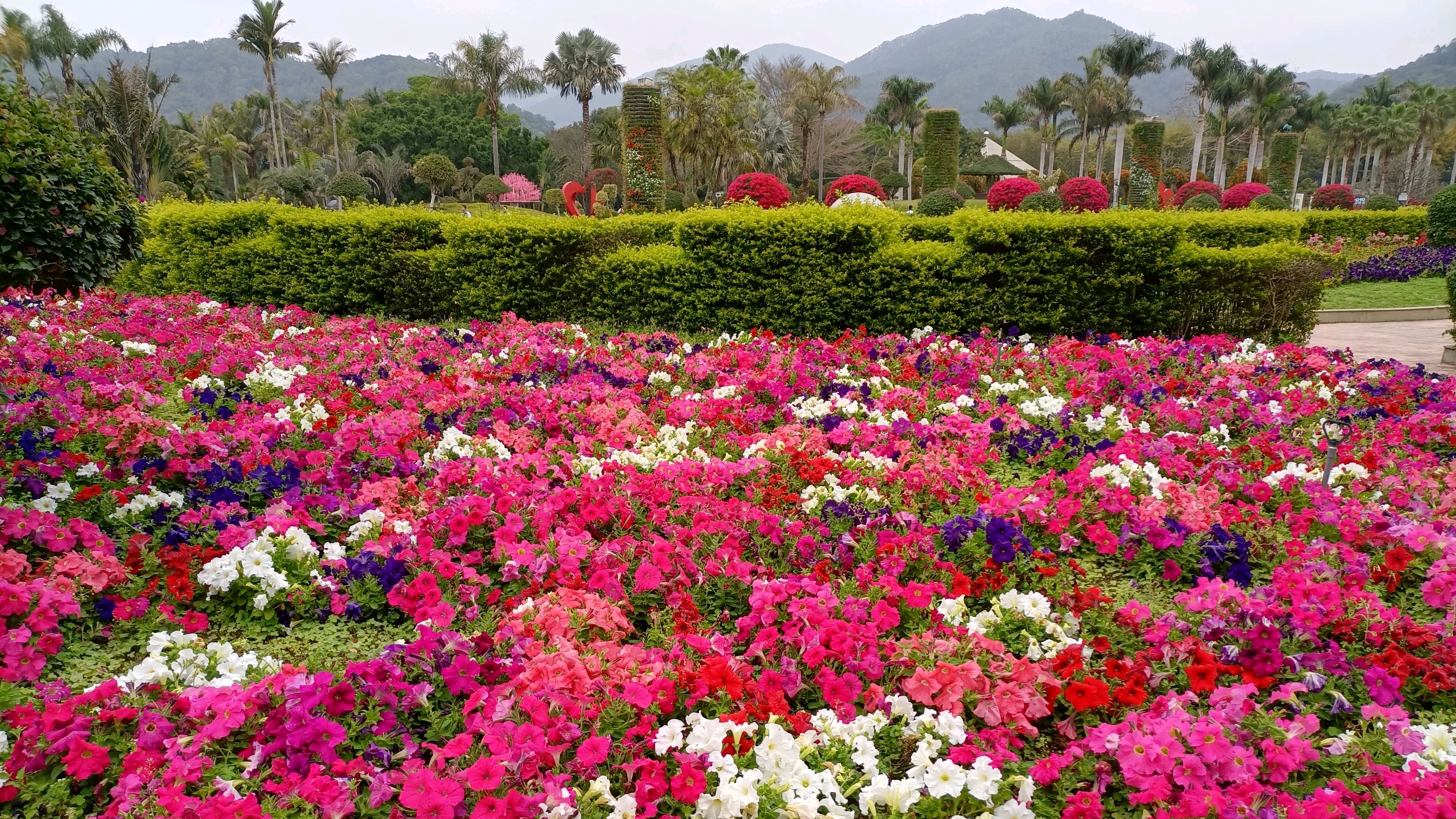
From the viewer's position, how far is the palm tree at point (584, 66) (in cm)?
4906

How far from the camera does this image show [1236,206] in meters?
26.6

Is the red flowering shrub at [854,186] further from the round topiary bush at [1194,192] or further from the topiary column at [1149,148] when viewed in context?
the topiary column at [1149,148]

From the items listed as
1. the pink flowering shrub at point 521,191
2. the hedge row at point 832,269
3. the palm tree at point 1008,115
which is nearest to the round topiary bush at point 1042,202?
the hedge row at point 832,269

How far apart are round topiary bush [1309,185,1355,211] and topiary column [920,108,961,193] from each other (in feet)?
42.9

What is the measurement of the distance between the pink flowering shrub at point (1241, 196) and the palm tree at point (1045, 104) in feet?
105

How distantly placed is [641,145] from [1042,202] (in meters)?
10.2

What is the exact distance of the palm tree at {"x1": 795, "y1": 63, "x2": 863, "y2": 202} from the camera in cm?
3569

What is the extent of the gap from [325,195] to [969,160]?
3551 centimetres

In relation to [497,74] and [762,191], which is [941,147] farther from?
[497,74]

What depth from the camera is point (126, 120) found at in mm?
20953

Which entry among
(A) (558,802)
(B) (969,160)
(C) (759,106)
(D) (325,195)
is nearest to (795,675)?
(A) (558,802)

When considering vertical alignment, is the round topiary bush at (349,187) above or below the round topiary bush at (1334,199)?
above

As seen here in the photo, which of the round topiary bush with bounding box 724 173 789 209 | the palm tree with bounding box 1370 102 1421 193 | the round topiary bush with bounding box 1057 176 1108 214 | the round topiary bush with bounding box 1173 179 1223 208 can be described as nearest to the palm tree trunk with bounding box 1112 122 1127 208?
the round topiary bush with bounding box 1173 179 1223 208

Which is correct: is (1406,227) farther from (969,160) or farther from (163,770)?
(969,160)
